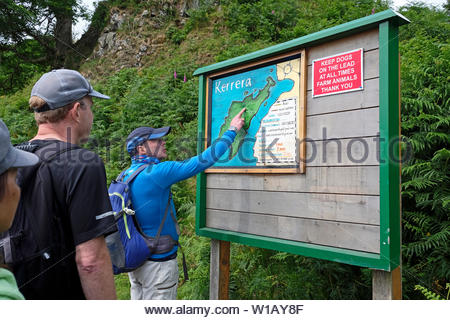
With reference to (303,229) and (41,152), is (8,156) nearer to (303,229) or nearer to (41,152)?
(41,152)

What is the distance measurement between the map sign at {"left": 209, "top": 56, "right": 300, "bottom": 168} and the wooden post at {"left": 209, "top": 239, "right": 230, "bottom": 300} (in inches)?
34.2

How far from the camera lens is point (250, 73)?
138 inches

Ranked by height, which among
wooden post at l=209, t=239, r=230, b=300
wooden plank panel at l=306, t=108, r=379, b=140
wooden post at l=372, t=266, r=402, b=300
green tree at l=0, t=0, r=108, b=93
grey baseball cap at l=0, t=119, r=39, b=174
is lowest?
wooden post at l=209, t=239, r=230, b=300

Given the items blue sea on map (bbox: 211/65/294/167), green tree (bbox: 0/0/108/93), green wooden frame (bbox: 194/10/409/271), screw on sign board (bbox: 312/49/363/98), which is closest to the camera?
green wooden frame (bbox: 194/10/409/271)

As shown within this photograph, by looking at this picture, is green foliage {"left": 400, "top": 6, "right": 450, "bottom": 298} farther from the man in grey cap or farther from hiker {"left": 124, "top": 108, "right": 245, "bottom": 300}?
the man in grey cap

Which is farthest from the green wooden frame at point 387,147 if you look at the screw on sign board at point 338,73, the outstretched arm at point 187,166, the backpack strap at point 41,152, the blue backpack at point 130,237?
the backpack strap at point 41,152

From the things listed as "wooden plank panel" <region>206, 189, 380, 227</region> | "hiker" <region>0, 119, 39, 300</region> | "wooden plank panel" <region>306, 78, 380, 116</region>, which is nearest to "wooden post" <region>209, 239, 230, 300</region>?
"wooden plank panel" <region>206, 189, 380, 227</region>

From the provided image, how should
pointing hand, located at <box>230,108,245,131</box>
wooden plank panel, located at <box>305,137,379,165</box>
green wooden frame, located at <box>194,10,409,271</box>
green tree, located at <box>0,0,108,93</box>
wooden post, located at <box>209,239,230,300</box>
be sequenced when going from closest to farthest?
green wooden frame, located at <box>194,10,409,271</box> < wooden plank panel, located at <box>305,137,379,165</box> < pointing hand, located at <box>230,108,245,131</box> < wooden post, located at <box>209,239,230,300</box> < green tree, located at <box>0,0,108,93</box>

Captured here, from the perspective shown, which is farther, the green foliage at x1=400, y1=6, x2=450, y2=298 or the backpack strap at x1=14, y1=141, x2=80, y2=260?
the green foliage at x1=400, y1=6, x2=450, y2=298

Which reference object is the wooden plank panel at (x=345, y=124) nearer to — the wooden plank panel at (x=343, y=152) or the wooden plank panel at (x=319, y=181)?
the wooden plank panel at (x=343, y=152)

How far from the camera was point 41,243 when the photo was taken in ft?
5.69

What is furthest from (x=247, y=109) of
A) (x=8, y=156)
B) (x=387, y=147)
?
(x=8, y=156)

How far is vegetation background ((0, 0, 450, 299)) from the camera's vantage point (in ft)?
12.0

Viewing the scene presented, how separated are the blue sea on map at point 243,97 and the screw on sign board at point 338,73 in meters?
0.27
